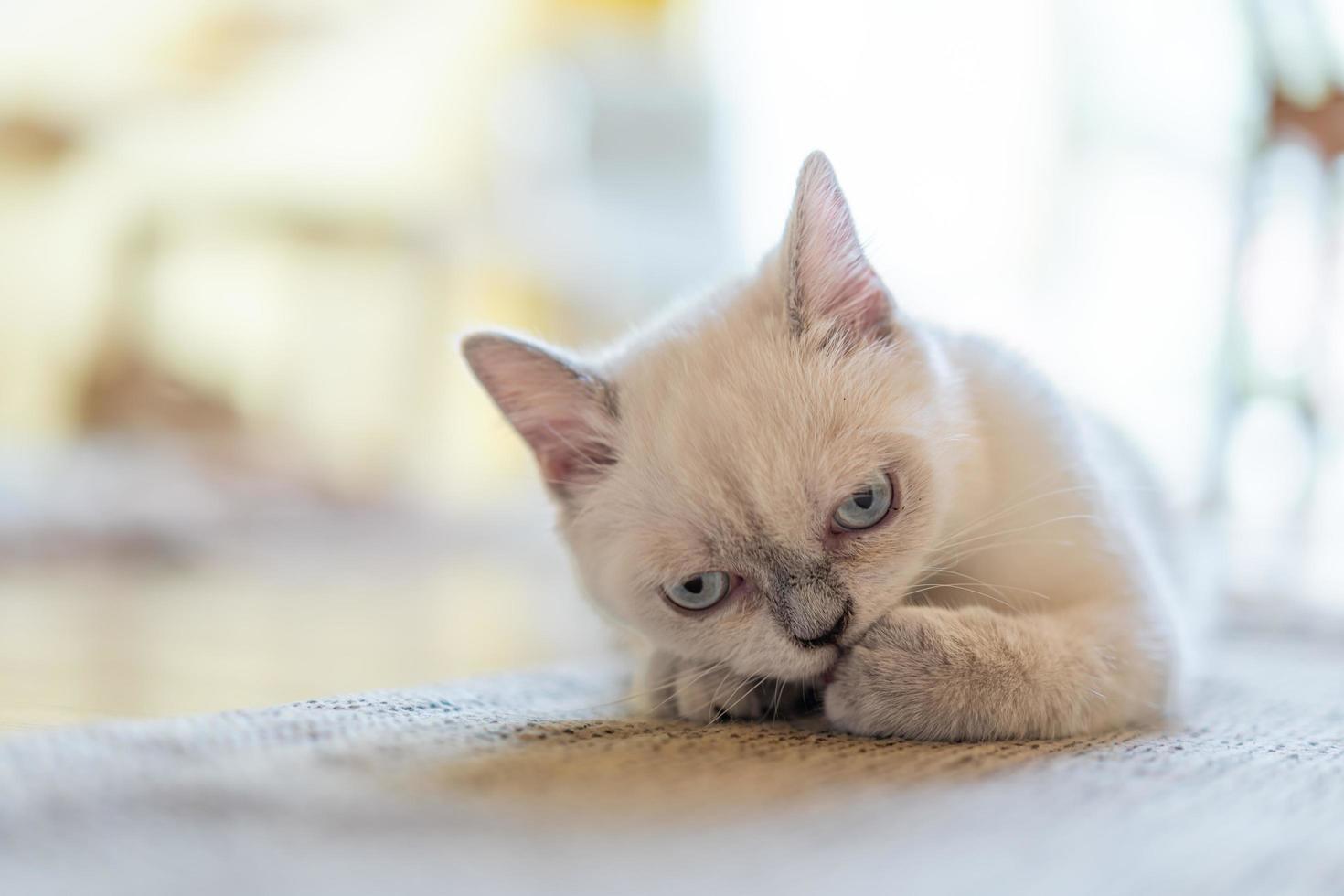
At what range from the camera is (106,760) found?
1.03 metres

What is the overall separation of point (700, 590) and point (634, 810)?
53cm

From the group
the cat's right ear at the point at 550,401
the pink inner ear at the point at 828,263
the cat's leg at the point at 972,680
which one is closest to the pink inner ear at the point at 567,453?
the cat's right ear at the point at 550,401

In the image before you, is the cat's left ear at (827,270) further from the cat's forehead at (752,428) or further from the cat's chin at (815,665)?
the cat's chin at (815,665)

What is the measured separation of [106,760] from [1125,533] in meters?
1.36

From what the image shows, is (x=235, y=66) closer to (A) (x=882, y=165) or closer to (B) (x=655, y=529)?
(A) (x=882, y=165)

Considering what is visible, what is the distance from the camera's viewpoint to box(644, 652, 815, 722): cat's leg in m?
1.51

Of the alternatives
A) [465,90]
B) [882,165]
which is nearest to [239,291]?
[465,90]

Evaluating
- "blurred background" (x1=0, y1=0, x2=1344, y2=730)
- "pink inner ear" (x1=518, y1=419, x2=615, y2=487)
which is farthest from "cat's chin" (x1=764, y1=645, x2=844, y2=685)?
"blurred background" (x1=0, y1=0, x2=1344, y2=730)

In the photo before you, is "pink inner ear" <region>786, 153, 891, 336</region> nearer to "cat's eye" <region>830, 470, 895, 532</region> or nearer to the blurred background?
"cat's eye" <region>830, 470, 895, 532</region>

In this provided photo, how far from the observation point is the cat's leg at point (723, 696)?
1506 millimetres

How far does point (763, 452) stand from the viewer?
54.9 inches

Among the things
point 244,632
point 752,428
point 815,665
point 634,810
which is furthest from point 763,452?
point 244,632

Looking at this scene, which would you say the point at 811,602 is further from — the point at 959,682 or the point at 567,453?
the point at 567,453

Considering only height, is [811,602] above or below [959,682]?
above
